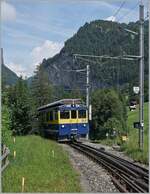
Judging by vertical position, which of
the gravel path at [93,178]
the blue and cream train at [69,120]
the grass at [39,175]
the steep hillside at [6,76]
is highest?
the steep hillside at [6,76]

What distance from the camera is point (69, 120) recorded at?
1412 inches

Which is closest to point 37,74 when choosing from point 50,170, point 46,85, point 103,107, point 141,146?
point 46,85

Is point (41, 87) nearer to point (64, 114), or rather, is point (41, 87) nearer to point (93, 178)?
point (64, 114)

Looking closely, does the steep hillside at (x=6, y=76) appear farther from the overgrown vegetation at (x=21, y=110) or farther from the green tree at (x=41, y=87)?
the green tree at (x=41, y=87)

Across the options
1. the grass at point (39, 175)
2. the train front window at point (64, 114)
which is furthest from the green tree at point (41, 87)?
the grass at point (39, 175)

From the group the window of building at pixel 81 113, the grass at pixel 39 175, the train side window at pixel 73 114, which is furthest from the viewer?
the window of building at pixel 81 113

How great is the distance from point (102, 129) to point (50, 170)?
117 ft

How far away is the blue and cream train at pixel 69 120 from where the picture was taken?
1400 inches

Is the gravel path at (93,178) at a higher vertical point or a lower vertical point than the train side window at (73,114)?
lower

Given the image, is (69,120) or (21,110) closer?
(69,120)

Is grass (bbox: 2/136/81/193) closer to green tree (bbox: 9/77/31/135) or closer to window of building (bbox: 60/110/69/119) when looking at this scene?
window of building (bbox: 60/110/69/119)

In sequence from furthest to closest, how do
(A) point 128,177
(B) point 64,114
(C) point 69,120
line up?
(C) point 69,120 → (B) point 64,114 → (A) point 128,177

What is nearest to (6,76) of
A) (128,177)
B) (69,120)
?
(69,120)

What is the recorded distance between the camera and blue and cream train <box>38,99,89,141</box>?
117ft
